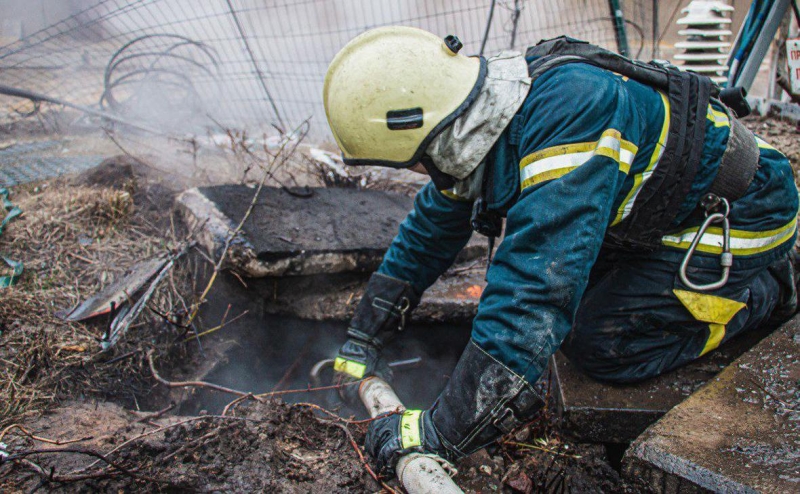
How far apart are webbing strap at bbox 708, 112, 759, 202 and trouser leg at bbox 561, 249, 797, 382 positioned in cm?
34

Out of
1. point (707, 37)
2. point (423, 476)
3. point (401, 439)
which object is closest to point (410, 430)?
point (401, 439)

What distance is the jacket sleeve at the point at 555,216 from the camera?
1771 millimetres

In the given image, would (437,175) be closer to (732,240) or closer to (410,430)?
(410,430)

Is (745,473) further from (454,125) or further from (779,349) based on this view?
(454,125)

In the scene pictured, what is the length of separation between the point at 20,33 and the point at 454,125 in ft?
22.5

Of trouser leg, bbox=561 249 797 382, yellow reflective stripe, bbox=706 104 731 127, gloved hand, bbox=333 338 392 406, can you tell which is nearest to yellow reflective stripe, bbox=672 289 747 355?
trouser leg, bbox=561 249 797 382

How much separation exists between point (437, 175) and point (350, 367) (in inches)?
44.4

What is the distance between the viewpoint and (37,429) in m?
2.04

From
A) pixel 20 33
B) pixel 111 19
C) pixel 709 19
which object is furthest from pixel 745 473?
pixel 20 33

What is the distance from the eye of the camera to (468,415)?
75.0 inches

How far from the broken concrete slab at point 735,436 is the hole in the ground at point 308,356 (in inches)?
57.3

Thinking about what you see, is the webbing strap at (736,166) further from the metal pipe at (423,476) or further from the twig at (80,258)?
the twig at (80,258)

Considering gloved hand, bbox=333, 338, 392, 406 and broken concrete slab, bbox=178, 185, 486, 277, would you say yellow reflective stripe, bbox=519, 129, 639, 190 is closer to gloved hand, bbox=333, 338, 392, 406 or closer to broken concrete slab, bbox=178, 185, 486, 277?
gloved hand, bbox=333, 338, 392, 406

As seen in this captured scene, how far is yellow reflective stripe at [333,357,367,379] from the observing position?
2.67 metres
